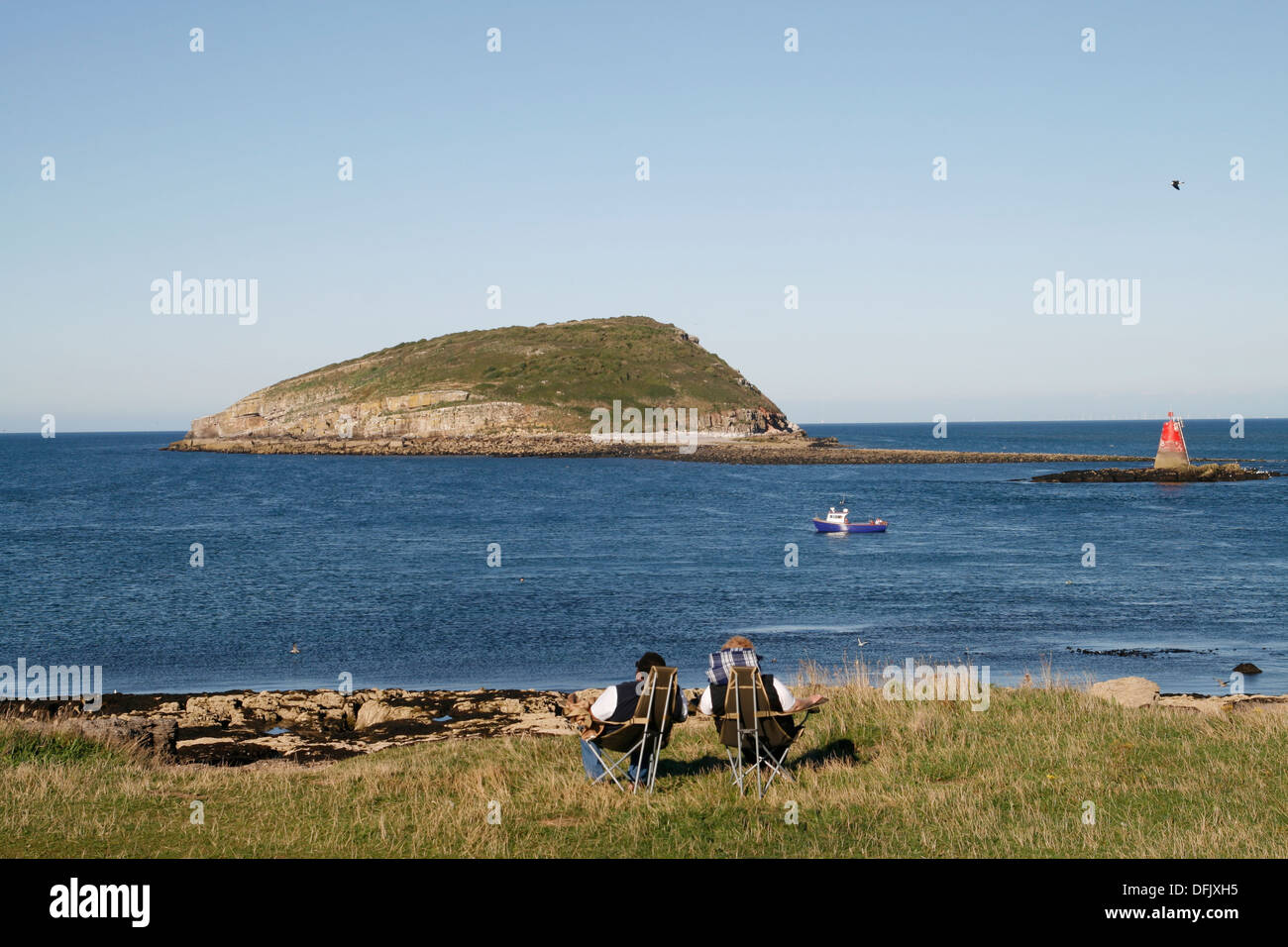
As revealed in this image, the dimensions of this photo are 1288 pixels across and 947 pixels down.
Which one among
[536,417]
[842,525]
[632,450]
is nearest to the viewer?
[842,525]

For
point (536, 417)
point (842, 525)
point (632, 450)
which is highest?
point (536, 417)

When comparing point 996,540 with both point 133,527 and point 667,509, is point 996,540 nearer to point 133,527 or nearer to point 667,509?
point 667,509

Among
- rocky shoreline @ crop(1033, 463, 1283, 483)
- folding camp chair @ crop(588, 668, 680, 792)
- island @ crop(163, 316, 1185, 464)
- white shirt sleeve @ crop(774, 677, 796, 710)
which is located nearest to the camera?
folding camp chair @ crop(588, 668, 680, 792)

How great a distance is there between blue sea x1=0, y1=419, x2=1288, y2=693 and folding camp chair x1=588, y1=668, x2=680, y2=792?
45.8ft

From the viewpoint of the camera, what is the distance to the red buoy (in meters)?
102

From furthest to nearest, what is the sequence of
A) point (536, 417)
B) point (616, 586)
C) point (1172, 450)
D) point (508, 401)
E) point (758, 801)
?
1. point (508, 401)
2. point (536, 417)
3. point (1172, 450)
4. point (616, 586)
5. point (758, 801)

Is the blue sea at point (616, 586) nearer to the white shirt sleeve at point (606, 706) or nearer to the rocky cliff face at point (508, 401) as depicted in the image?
the white shirt sleeve at point (606, 706)

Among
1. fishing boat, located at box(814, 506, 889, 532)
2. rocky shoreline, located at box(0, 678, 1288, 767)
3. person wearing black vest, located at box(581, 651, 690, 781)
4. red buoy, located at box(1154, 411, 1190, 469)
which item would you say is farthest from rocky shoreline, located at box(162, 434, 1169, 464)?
person wearing black vest, located at box(581, 651, 690, 781)

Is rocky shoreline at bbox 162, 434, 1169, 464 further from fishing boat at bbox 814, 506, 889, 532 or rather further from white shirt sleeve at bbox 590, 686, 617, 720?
white shirt sleeve at bbox 590, 686, 617, 720

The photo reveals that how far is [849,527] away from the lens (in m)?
59.1

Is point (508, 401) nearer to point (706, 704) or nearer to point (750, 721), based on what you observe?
point (706, 704)

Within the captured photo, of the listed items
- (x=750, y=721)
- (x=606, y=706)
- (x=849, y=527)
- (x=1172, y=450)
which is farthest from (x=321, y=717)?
(x=1172, y=450)

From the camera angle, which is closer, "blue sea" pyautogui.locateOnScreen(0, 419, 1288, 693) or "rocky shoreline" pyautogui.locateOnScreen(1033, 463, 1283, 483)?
"blue sea" pyautogui.locateOnScreen(0, 419, 1288, 693)

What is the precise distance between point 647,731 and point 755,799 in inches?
47.1
